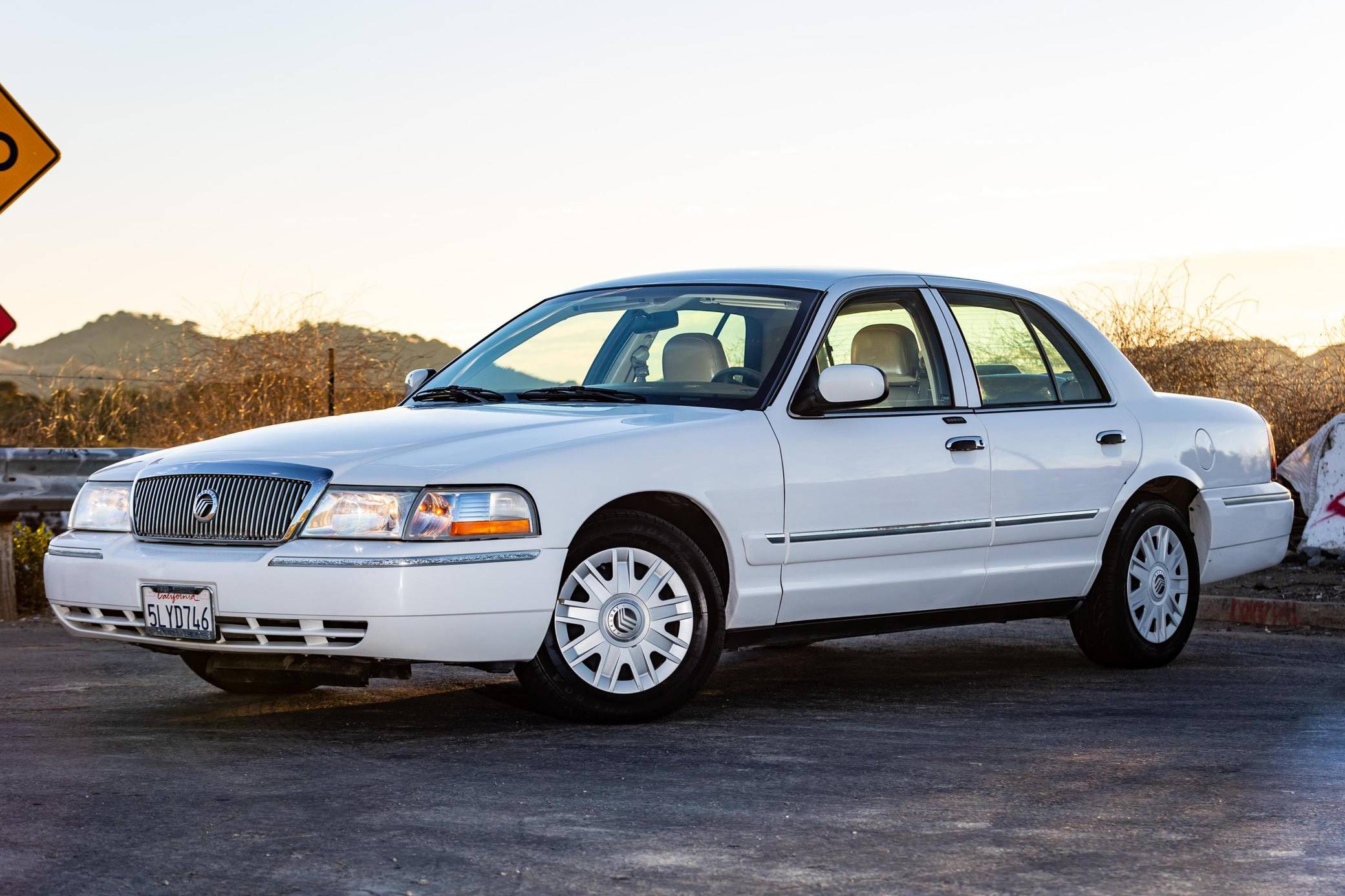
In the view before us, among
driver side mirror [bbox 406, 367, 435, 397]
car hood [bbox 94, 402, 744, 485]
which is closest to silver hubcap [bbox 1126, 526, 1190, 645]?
car hood [bbox 94, 402, 744, 485]

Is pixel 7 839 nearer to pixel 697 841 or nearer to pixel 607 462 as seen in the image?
pixel 697 841

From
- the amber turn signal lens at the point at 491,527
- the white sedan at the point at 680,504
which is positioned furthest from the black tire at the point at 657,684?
the amber turn signal lens at the point at 491,527

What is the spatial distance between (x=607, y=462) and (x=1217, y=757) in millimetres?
2252

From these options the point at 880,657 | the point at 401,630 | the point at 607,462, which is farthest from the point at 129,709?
the point at 880,657

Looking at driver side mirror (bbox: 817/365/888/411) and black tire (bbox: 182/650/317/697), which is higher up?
driver side mirror (bbox: 817/365/888/411)

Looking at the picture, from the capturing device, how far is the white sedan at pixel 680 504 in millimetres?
5988

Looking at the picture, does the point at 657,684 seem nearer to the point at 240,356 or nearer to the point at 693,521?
the point at 693,521

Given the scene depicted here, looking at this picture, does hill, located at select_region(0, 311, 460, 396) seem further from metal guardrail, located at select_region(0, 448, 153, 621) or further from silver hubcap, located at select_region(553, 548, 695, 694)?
silver hubcap, located at select_region(553, 548, 695, 694)

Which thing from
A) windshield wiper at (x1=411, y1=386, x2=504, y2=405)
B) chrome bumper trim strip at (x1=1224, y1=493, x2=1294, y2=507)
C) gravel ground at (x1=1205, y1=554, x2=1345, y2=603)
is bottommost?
gravel ground at (x1=1205, y1=554, x2=1345, y2=603)

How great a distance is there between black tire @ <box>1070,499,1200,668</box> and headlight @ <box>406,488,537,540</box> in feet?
10.5

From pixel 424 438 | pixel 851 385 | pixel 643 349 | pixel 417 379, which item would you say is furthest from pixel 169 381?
pixel 851 385

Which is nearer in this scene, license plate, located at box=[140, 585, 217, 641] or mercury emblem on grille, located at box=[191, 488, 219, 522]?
license plate, located at box=[140, 585, 217, 641]

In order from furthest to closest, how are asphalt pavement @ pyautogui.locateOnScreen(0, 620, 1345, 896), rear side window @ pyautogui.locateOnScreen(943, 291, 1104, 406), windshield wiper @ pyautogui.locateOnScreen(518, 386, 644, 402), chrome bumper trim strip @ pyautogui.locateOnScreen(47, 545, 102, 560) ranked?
rear side window @ pyautogui.locateOnScreen(943, 291, 1104, 406) < windshield wiper @ pyautogui.locateOnScreen(518, 386, 644, 402) < chrome bumper trim strip @ pyautogui.locateOnScreen(47, 545, 102, 560) < asphalt pavement @ pyautogui.locateOnScreen(0, 620, 1345, 896)

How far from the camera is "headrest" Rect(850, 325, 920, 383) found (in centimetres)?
750
